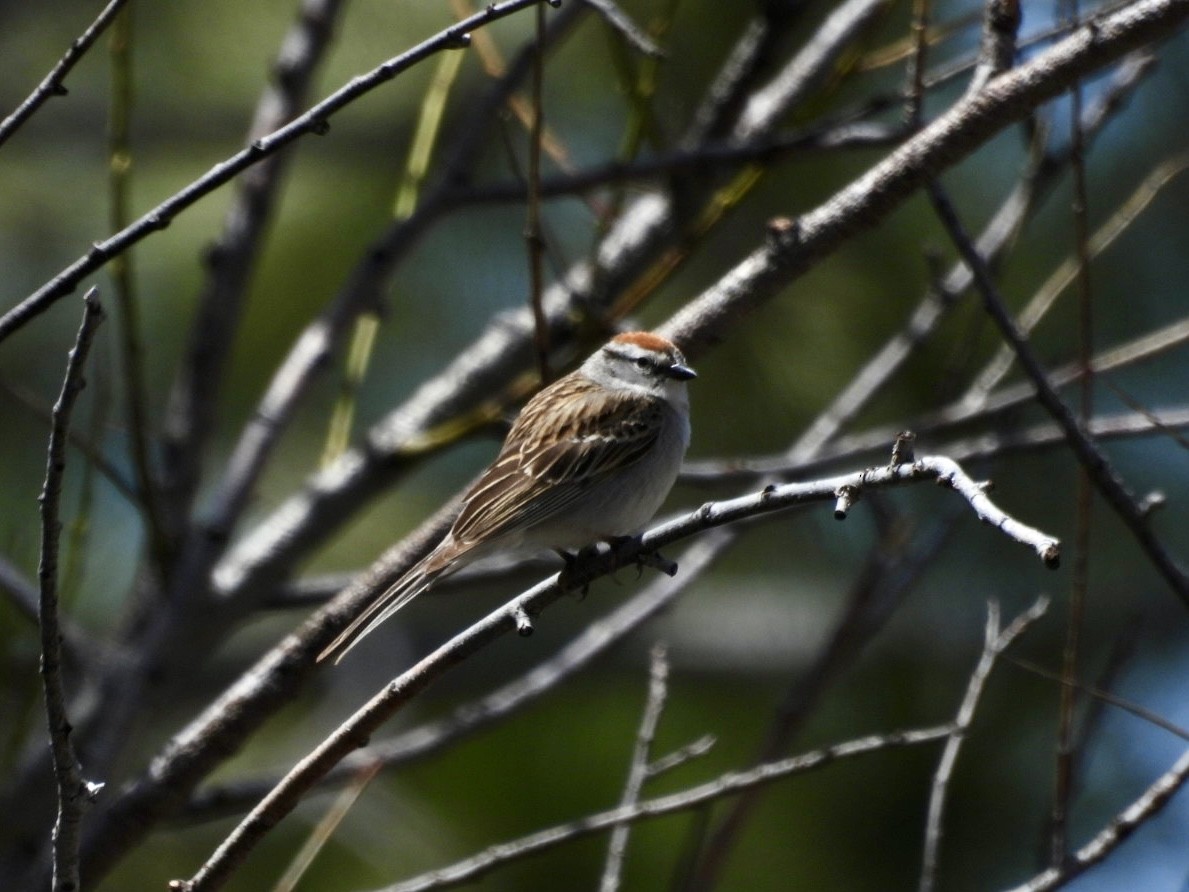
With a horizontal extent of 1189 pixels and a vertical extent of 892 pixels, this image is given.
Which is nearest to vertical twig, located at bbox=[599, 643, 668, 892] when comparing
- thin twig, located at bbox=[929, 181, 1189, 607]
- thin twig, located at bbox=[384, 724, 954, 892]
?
thin twig, located at bbox=[384, 724, 954, 892]

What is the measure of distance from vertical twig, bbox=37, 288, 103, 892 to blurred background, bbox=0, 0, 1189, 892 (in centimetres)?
333

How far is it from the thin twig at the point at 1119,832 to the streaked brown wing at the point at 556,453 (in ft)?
5.30

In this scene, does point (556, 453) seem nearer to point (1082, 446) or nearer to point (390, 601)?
point (390, 601)

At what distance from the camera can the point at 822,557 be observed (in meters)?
6.29

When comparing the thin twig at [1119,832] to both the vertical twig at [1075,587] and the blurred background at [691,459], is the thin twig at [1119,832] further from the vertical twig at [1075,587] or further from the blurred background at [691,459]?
the blurred background at [691,459]

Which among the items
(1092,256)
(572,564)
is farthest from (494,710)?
(1092,256)

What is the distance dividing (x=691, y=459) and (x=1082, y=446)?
128 inches

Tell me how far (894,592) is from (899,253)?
108 inches

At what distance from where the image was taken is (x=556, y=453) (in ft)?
13.6

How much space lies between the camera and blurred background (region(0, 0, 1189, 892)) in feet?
18.6

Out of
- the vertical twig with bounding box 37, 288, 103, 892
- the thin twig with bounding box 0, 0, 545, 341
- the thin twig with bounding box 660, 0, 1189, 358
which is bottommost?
the vertical twig with bounding box 37, 288, 103, 892

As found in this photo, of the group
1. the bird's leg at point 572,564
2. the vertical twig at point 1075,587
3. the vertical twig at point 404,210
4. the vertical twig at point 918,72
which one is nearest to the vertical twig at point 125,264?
the vertical twig at point 404,210

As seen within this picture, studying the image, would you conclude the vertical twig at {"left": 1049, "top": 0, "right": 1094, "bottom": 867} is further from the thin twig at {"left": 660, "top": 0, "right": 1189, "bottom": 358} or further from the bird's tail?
the bird's tail

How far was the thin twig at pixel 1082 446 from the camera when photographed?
272cm
